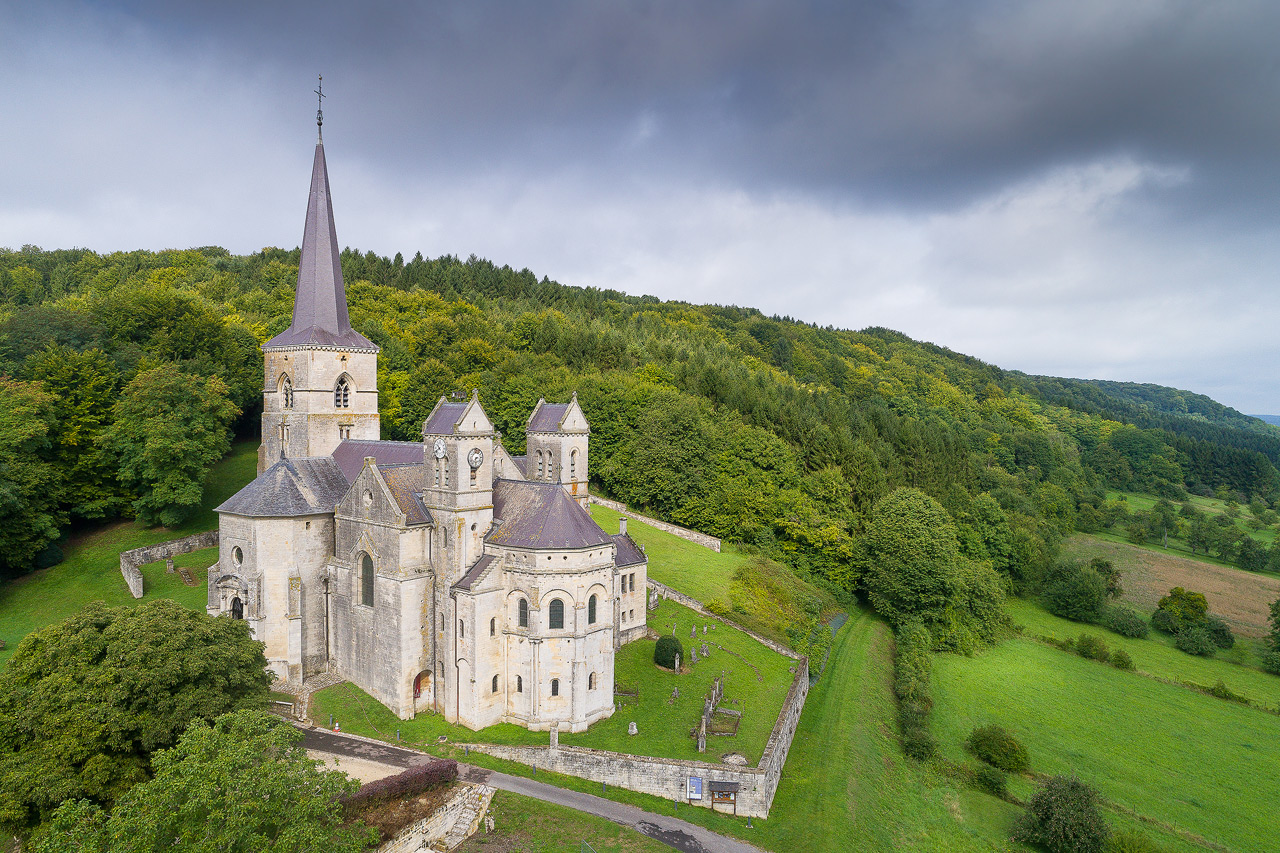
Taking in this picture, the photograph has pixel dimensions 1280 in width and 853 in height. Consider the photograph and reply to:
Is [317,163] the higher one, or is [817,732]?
[317,163]

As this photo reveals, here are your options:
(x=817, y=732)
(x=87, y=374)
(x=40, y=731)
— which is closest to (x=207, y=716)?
(x=40, y=731)

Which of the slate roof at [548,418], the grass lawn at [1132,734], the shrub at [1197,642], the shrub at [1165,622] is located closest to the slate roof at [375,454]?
the slate roof at [548,418]

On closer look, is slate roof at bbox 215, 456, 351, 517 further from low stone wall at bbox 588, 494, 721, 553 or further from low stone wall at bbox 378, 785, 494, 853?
low stone wall at bbox 588, 494, 721, 553

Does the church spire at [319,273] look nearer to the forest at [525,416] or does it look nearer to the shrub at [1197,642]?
the forest at [525,416]

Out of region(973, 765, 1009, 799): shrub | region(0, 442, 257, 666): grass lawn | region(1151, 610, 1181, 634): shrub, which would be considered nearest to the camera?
region(973, 765, 1009, 799): shrub

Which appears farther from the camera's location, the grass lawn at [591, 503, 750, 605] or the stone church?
the grass lawn at [591, 503, 750, 605]

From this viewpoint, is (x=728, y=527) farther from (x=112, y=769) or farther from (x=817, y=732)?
(x=112, y=769)

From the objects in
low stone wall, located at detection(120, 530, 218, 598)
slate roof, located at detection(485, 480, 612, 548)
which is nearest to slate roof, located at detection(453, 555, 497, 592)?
slate roof, located at detection(485, 480, 612, 548)

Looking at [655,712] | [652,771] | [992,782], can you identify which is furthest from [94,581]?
[992,782]
